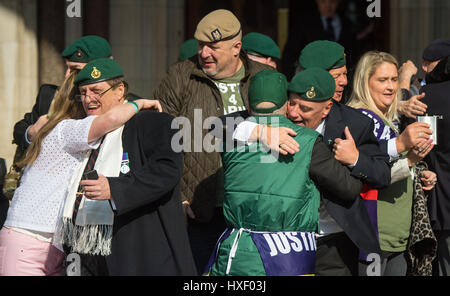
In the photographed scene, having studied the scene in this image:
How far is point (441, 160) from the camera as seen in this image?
5.63 m

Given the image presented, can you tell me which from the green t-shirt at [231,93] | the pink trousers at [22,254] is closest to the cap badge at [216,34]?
the green t-shirt at [231,93]

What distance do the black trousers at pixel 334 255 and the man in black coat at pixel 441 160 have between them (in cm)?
101

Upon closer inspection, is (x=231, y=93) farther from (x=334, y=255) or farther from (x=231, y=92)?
(x=334, y=255)

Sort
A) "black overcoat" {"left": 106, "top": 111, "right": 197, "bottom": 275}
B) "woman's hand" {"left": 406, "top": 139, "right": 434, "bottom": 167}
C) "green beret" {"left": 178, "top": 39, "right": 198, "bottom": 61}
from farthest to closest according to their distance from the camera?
"green beret" {"left": 178, "top": 39, "right": 198, "bottom": 61}, "woman's hand" {"left": 406, "top": 139, "right": 434, "bottom": 167}, "black overcoat" {"left": 106, "top": 111, "right": 197, "bottom": 275}

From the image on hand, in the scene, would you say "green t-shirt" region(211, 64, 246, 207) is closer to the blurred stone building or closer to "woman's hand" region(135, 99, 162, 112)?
"woman's hand" region(135, 99, 162, 112)

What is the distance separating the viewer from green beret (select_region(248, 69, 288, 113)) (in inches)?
170

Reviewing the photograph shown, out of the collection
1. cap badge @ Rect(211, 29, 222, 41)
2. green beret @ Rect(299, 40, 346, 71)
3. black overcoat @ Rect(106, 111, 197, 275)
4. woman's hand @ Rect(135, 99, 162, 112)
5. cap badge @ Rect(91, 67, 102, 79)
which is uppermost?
cap badge @ Rect(211, 29, 222, 41)

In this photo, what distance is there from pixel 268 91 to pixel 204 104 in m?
1.20

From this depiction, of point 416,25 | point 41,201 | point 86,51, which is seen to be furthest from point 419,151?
point 416,25

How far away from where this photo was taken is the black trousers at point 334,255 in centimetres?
473

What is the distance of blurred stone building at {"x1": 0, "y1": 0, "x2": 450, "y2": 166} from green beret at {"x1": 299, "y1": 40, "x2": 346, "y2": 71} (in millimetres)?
3661

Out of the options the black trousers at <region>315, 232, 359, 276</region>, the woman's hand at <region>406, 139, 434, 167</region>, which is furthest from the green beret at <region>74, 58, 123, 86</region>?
the woman's hand at <region>406, 139, 434, 167</region>

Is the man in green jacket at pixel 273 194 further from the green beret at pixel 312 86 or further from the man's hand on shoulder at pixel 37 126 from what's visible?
the man's hand on shoulder at pixel 37 126

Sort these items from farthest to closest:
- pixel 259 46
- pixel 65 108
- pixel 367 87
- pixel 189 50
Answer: pixel 189 50 → pixel 259 46 → pixel 367 87 → pixel 65 108
